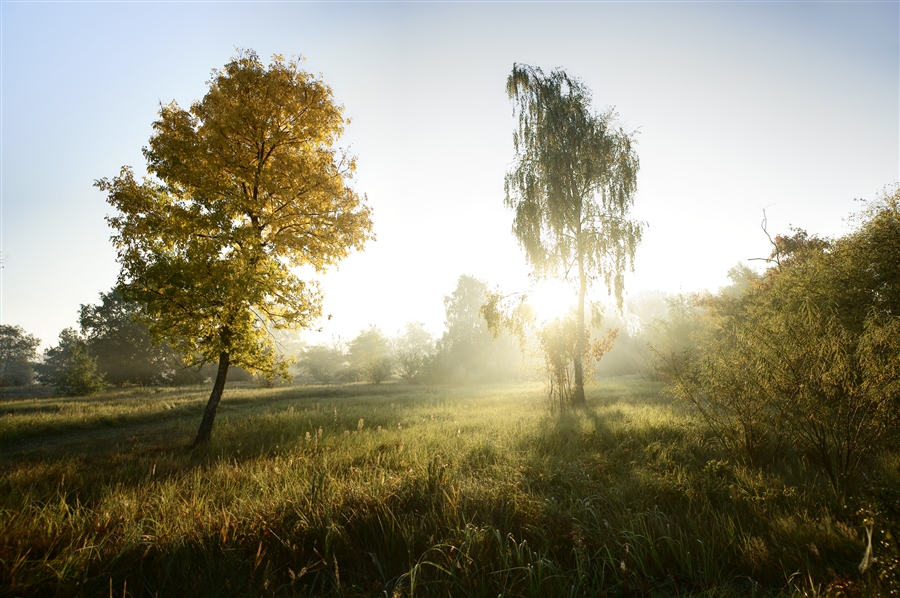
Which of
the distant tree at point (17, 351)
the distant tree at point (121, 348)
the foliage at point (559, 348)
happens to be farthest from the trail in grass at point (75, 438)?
the distant tree at point (17, 351)

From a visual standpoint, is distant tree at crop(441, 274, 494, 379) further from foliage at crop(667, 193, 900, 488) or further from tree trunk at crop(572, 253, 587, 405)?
foliage at crop(667, 193, 900, 488)

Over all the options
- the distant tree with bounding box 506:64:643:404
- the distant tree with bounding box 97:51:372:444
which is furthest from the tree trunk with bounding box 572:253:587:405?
the distant tree with bounding box 97:51:372:444

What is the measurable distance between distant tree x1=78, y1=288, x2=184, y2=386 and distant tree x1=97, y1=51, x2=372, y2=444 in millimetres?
36321

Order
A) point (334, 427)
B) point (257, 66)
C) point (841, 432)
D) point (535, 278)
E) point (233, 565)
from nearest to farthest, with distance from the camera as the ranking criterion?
point (233, 565), point (841, 432), point (257, 66), point (334, 427), point (535, 278)

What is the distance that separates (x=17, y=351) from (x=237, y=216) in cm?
10308

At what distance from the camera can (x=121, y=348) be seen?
120 feet

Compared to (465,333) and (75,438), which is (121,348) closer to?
(75,438)

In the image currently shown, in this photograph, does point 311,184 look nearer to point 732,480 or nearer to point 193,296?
point 193,296

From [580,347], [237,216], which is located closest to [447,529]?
[237,216]

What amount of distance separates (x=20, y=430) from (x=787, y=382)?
17728mm

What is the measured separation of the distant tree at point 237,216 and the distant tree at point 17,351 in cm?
8970

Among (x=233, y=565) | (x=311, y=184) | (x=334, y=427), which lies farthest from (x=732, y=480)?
(x=311, y=184)

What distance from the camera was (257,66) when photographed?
839 cm

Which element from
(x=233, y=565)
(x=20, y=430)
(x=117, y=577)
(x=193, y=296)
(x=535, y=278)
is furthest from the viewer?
(x=535, y=278)
